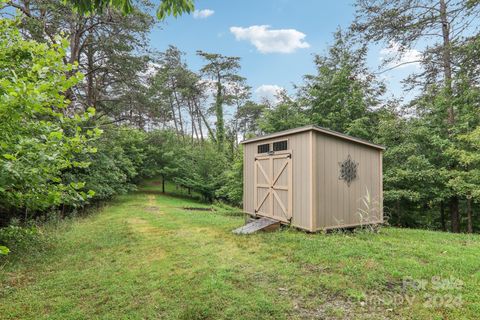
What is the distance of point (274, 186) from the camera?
689cm

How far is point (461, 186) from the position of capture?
7.50m

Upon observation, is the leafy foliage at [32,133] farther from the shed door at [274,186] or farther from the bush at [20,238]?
the shed door at [274,186]

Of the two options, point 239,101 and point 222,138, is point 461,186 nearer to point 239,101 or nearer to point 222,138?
point 222,138

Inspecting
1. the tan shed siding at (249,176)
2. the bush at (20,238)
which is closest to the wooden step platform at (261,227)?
the tan shed siding at (249,176)

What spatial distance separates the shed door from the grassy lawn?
0.95m

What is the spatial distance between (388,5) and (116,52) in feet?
Result: 31.7

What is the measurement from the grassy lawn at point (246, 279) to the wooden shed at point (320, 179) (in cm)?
59

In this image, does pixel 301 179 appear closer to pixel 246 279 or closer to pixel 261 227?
pixel 261 227

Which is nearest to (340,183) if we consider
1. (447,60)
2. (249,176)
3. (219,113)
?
(249,176)

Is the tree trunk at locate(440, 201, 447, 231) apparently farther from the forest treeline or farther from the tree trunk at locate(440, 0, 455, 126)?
the tree trunk at locate(440, 0, 455, 126)

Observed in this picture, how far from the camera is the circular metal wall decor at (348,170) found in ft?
20.4

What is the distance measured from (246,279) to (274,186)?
3.52m

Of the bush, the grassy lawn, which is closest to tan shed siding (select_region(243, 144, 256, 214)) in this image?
the grassy lawn

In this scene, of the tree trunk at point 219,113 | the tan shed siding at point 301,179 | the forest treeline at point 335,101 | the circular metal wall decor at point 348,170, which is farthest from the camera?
the tree trunk at point 219,113
